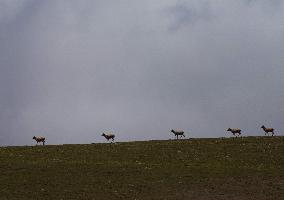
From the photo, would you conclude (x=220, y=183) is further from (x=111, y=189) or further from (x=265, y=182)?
(x=111, y=189)

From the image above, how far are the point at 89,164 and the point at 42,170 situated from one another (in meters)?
4.52

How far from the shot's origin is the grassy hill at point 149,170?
41.7 meters

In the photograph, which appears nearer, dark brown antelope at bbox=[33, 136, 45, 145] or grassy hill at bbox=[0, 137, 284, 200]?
grassy hill at bbox=[0, 137, 284, 200]

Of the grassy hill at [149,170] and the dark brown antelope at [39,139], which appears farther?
the dark brown antelope at [39,139]

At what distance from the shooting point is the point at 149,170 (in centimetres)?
4884

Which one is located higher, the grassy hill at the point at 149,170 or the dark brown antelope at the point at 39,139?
the dark brown antelope at the point at 39,139

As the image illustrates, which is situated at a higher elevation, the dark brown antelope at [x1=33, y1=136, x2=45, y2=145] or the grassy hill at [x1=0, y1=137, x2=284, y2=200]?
the dark brown antelope at [x1=33, y1=136, x2=45, y2=145]

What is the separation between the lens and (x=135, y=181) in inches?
1767

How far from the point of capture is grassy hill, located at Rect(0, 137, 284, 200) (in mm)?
41688

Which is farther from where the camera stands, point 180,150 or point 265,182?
point 180,150

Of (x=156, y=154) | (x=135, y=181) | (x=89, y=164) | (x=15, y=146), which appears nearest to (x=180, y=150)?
(x=156, y=154)

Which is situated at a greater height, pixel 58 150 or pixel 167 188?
pixel 58 150

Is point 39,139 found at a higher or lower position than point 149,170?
higher

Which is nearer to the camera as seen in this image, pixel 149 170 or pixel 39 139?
pixel 149 170
